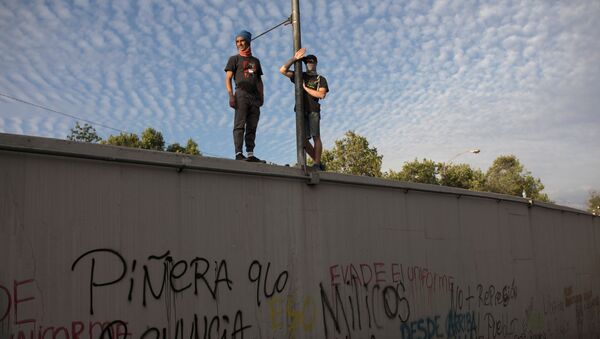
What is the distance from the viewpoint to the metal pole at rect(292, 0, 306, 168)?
6586 millimetres

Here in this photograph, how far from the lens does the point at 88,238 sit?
4.32 m

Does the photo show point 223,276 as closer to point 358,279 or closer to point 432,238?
point 358,279

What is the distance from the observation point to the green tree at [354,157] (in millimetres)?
36062

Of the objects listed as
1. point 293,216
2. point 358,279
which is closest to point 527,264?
point 358,279

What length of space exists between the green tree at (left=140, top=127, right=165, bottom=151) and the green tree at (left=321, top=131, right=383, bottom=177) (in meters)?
10.6

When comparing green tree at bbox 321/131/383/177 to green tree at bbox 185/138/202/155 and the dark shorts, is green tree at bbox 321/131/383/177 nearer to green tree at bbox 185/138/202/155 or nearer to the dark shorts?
green tree at bbox 185/138/202/155

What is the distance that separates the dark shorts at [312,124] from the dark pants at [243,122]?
0.79 metres

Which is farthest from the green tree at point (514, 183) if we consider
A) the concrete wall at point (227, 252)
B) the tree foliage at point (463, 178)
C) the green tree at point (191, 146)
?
the concrete wall at point (227, 252)

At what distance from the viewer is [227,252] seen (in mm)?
5230

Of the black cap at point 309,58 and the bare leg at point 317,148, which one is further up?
the black cap at point 309,58

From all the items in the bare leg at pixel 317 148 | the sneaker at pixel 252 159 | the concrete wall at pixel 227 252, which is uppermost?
the bare leg at pixel 317 148

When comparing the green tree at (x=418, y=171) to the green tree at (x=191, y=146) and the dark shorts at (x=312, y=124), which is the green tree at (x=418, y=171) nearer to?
the green tree at (x=191, y=146)

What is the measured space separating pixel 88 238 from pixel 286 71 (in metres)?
3.54

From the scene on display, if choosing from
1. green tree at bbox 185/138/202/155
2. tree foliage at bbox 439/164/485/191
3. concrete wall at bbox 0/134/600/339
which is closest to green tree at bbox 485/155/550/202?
tree foliage at bbox 439/164/485/191
